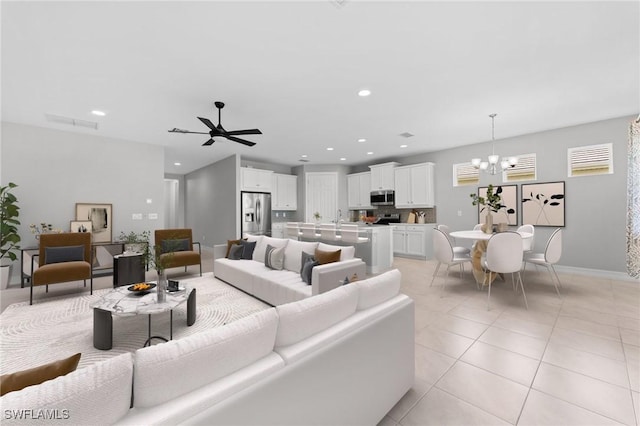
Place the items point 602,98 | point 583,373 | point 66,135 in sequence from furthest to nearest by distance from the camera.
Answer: point 66,135 < point 602,98 < point 583,373

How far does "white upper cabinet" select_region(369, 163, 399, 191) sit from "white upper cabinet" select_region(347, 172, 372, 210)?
0.26 metres

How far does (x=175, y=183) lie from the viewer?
10.2m

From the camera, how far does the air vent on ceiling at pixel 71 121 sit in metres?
4.25

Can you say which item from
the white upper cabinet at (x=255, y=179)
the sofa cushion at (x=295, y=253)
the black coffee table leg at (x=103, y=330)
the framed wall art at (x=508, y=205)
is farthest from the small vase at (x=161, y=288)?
the framed wall art at (x=508, y=205)

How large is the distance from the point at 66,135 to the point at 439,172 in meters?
7.96

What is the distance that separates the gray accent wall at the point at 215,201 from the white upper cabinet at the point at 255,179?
24 centimetres

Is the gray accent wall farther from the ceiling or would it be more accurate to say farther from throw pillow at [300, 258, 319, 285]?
throw pillow at [300, 258, 319, 285]

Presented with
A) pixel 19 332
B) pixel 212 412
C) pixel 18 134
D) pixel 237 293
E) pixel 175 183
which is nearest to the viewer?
pixel 212 412

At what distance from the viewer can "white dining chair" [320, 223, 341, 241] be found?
5.39 metres

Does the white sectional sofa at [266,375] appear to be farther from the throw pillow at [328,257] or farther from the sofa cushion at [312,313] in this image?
the throw pillow at [328,257]

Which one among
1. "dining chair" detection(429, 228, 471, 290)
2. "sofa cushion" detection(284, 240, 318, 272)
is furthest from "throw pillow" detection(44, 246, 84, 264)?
"dining chair" detection(429, 228, 471, 290)

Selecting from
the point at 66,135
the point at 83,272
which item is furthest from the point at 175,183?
the point at 83,272

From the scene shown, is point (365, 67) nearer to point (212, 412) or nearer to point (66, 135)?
point (212, 412)

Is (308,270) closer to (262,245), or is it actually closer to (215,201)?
(262,245)
